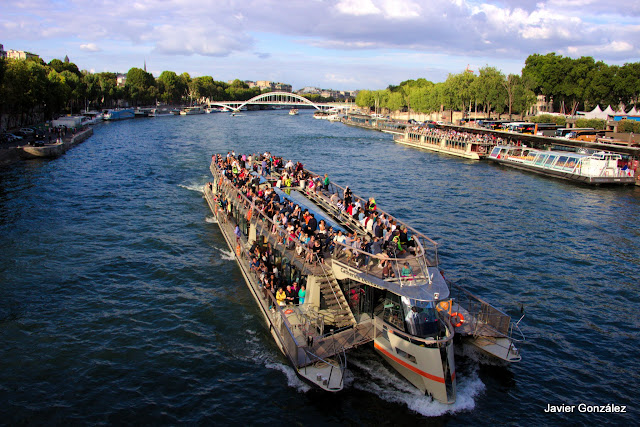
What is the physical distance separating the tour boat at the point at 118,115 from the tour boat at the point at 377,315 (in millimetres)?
149836

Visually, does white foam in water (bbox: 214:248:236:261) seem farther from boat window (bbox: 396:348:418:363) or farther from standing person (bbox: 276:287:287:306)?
boat window (bbox: 396:348:418:363)

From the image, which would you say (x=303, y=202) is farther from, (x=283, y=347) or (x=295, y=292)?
(x=283, y=347)

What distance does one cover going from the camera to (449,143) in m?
97.4

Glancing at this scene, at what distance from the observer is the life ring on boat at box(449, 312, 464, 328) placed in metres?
19.4

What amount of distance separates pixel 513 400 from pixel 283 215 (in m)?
13.4

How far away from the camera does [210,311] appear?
24.1 meters

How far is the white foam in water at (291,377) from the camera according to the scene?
1826 centimetres

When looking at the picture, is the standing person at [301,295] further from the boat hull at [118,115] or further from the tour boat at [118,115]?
the boat hull at [118,115]

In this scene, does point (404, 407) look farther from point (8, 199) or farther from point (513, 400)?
point (8, 199)

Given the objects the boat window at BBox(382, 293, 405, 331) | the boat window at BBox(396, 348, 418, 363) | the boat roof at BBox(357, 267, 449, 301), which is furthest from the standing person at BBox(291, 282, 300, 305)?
the boat window at BBox(396, 348, 418, 363)

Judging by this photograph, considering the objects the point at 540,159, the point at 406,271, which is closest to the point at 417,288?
the point at 406,271

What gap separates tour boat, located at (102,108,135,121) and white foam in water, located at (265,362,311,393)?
153m

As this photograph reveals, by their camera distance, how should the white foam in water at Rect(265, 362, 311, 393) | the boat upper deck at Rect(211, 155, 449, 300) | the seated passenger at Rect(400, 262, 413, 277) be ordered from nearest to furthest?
the boat upper deck at Rect(211, 155, 449, 300), the seated passenger at Rect(400, 262, 413, 277), the white foam in water at Rect(265, 362, 311, 393)

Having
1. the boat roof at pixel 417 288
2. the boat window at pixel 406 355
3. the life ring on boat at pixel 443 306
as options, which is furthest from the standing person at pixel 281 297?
the life ring on boat at pixel 443 306
